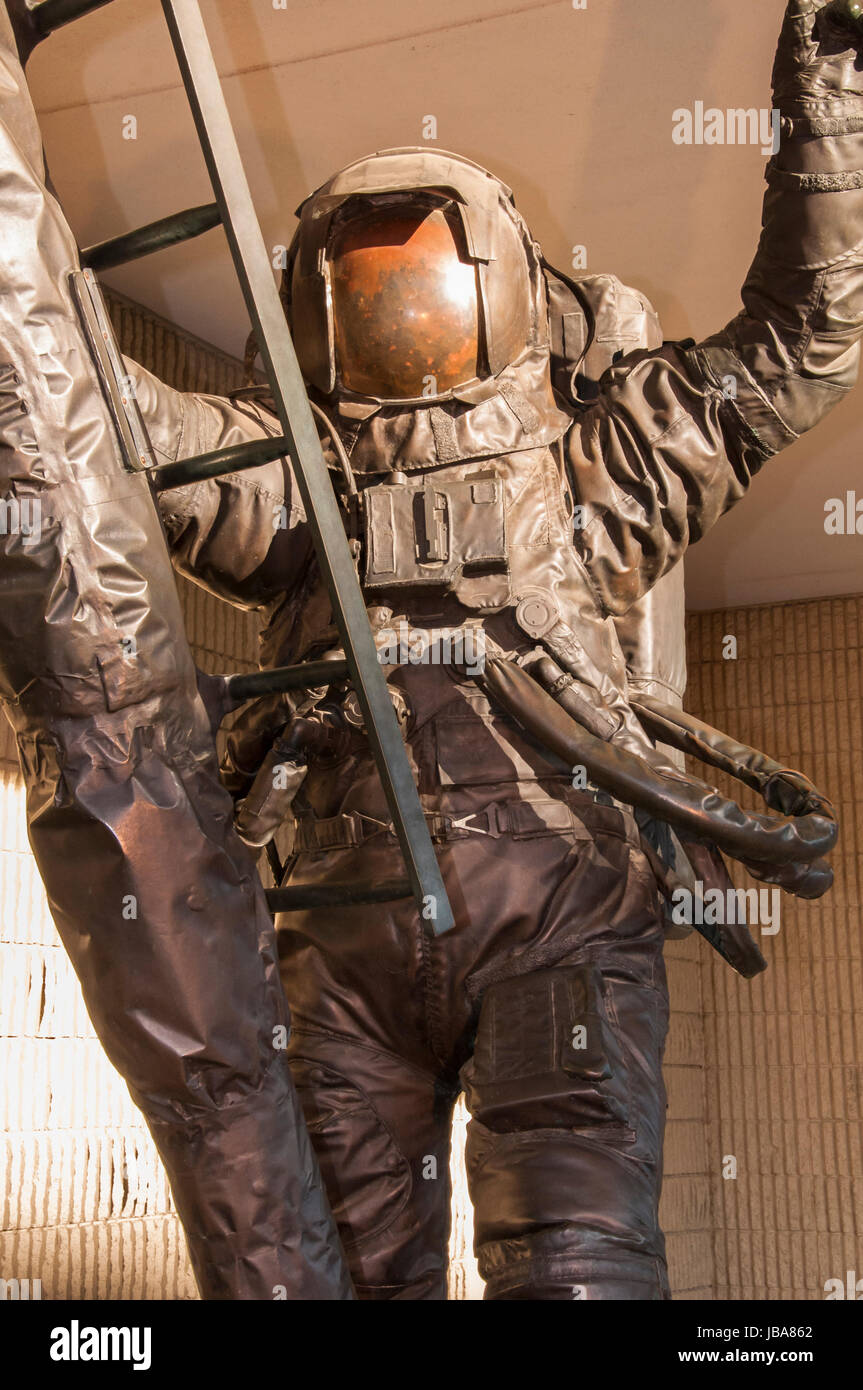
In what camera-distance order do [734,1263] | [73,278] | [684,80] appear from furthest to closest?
1. [734,1263]
2. [684,80]
3. [73,278]

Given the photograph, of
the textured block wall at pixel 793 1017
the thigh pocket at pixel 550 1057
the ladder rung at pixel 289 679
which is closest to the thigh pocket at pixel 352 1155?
the thigh pocket at pixel 550 1057

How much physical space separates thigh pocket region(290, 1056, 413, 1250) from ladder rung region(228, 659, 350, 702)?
416mm

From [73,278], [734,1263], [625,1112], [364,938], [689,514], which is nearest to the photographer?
[73,278]

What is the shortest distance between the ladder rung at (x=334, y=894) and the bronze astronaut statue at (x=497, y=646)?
13 cm

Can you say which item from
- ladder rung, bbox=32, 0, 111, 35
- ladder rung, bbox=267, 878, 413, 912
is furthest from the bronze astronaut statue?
ladder rung, bbox=32, 0, 111, 35

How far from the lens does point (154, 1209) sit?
2561 millimetres

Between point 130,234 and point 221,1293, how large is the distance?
0.87m

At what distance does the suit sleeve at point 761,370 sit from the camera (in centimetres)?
141

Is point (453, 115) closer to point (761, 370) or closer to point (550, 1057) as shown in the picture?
point (761, 370)

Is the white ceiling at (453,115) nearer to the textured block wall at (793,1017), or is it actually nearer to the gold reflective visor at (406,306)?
the gold reflective visor at (406,306)

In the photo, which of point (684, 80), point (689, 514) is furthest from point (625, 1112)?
point (684, 80)

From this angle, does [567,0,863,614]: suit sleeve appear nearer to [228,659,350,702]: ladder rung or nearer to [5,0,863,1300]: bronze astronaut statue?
[5,0,863,1300]: bronze astronaut statue

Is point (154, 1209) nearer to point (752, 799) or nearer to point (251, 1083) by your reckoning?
point (251, 1083)

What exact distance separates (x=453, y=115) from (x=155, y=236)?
5.14 feet
